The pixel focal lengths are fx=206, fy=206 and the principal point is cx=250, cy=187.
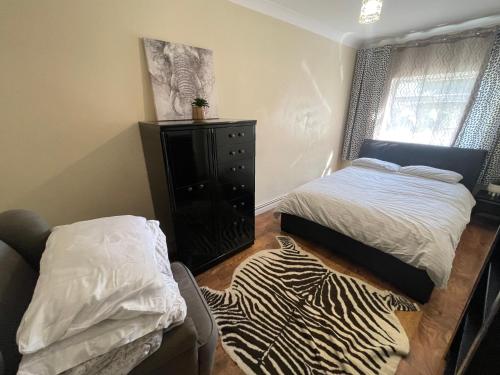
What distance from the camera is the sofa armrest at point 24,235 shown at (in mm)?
933

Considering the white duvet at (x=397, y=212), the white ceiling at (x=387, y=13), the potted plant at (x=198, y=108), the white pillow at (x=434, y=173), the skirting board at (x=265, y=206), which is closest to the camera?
the white duvet at (x=397, y=212)

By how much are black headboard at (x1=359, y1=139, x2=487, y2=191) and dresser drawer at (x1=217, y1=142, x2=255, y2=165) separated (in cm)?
268

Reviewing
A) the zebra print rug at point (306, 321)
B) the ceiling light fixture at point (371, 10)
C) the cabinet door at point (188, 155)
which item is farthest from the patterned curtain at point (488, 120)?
the cabinet door at point (188, 155)

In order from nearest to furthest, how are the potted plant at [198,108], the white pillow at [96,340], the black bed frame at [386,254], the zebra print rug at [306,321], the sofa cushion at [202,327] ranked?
the white pillow at [96,340]
the sofa cushion at [202,327]
the zebra print rug at [306,321]
the black bed frame at [386,254]
the potted plant at [198,108]

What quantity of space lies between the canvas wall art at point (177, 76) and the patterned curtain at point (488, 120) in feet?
11.1

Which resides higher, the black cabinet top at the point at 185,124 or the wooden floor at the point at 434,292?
the black cabinet top at the point at 185,124

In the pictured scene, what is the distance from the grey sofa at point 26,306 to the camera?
0.67m

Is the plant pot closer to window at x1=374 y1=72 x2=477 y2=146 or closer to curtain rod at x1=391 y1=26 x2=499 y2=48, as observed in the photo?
window at x1=374 y1=72 x2=477 y2=146

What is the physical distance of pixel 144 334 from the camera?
0.71 m

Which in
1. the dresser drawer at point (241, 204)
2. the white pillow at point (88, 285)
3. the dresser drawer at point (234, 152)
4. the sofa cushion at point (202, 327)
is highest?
the dresser drawer at point (234, 152)

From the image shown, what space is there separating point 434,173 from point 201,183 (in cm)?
306

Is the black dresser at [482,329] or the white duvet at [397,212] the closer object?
the black dresser at [482,329]

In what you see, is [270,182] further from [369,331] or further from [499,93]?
[499,93]

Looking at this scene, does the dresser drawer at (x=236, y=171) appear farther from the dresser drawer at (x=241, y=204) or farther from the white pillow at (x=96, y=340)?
the white pillow at (x=96, y=340)
